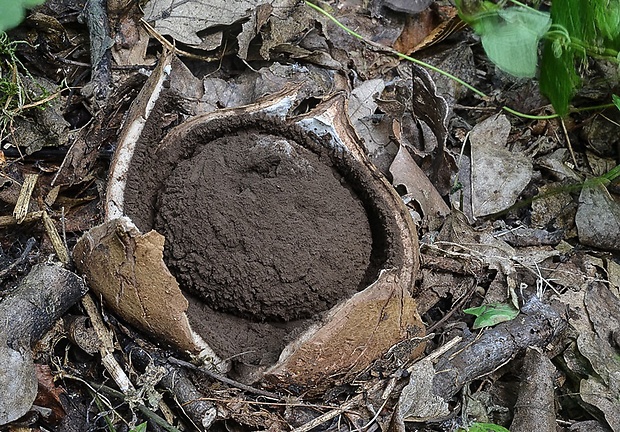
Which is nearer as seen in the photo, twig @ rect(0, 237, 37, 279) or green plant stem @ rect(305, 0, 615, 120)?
twig @ rect(0, 237, 37, 279)

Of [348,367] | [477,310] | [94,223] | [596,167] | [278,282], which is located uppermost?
[94,223]

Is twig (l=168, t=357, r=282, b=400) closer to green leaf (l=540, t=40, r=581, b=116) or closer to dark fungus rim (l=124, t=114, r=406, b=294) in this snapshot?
dark fungus rim (l=124, t=114, r=406, b=294)

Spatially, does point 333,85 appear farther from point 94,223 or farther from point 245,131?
point 94,223

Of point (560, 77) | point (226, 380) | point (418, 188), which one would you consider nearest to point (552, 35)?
point (560, 77)

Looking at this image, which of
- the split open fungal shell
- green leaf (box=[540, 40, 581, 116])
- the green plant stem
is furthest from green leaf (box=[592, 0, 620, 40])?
the split open fungal shell

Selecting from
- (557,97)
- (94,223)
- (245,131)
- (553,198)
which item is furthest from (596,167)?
(94,223)

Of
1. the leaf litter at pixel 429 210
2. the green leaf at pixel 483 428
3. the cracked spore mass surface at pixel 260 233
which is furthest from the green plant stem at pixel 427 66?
the green leaf at pixel 483 428

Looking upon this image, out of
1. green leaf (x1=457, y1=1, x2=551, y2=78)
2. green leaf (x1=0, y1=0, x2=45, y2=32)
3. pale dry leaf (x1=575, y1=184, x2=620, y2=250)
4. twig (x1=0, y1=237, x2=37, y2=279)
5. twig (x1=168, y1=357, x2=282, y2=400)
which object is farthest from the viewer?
pale dry leaf (x1=575, y1=184, x2=620, y2=250)
